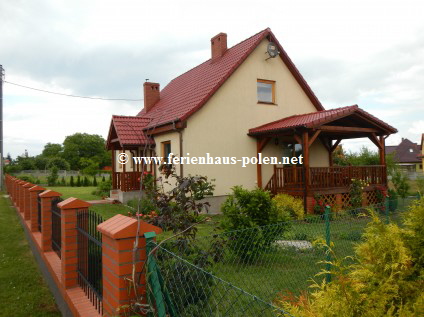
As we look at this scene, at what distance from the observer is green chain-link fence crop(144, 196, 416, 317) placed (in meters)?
2.58

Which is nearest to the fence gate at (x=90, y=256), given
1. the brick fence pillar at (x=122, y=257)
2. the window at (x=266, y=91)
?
the brick fence pillar at (x=122, y=257)

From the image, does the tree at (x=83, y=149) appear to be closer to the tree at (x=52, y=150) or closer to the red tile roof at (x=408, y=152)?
the tree at (x=52, y=150)

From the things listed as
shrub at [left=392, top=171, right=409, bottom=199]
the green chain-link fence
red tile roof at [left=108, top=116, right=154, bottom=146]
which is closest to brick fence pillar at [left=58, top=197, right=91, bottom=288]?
the green chain-link fence

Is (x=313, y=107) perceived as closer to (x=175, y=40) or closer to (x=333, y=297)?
(x=175, y=40)

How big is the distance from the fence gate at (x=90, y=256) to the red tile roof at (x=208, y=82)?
7.90 meters

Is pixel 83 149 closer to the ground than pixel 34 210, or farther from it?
farther from it

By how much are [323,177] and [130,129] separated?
27.8 ft

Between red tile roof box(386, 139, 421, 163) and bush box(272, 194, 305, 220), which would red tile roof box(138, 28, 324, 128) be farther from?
red tile roof box(386, 139, 421, 163)

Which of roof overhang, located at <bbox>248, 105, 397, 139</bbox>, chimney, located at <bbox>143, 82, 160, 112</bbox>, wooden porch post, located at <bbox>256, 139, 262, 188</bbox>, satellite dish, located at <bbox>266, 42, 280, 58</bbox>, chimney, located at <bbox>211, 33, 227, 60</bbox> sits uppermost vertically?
chimney, located at <bbox>211, 33, 227, 60</bbox>

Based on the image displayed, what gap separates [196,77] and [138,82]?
5.52 meters

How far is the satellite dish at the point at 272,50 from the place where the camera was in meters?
13.7

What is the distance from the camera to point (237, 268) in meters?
5.19

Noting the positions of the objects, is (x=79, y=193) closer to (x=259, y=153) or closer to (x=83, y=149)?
(x=259, y=153)

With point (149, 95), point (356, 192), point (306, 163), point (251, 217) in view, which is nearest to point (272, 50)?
point (306, 163)
